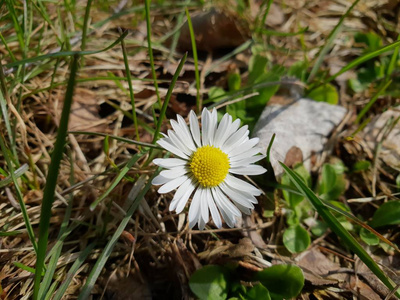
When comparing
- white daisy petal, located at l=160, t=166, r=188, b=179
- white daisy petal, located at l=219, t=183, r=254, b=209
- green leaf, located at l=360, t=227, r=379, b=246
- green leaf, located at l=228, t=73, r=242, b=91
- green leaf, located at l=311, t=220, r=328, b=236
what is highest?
green leaf, located at l=228, t=73, r=242, b=91

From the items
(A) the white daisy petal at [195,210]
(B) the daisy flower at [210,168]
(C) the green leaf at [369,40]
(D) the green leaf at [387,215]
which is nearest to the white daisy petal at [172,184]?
(B) the daisy flower at [210,168]

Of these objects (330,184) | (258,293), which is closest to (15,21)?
(258,293)

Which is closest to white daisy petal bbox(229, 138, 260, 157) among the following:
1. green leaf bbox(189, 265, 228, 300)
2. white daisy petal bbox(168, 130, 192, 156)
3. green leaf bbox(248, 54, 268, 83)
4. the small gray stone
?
white daisy petal bbox(168, 130, 192, 156)

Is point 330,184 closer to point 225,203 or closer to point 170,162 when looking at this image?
point 225,203

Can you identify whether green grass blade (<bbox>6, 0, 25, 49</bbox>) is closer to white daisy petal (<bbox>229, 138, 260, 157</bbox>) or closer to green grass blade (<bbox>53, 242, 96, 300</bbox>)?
green grass blade (<bbox>53, 242, 96, 300</bbox>)

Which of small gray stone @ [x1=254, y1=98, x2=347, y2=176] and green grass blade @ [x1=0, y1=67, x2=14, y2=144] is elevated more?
green grass blade @ [x1=0, y1=67, x2=14, y2=144]

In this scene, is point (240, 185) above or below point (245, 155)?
below

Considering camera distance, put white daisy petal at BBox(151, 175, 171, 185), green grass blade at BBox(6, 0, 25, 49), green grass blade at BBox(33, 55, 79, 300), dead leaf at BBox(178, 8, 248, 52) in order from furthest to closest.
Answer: dead leaf at BBox(178, 8, 248, 52) < green grass blade at BBox(6, 0, 25, 49) < white daisy petal at BBox(151, 175, 171, 185) < green grass blade at BBox(33, 55, 79, 300)
